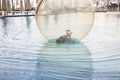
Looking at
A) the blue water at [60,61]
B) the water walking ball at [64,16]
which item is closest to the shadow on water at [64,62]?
the blue water at [60,61]

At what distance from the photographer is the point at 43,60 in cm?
485

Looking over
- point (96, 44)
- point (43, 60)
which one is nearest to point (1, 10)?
point (96, 44)

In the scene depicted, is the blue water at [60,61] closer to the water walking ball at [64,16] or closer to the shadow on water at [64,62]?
the shadow on water at [64,62]

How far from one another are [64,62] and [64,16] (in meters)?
1.42

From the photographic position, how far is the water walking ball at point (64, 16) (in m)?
5.75

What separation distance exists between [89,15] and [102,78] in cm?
243

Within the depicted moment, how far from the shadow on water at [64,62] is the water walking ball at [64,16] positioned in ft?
1.15

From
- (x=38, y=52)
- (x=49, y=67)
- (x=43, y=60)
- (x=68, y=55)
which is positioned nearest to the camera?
(x=49, y=67)

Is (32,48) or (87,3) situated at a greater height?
(87,3)

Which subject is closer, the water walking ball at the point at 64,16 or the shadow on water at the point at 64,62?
the shadow on water at the point at 64,62

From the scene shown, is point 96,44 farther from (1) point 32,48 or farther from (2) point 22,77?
(2) point 22,77

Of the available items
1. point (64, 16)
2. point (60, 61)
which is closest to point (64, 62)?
point (60, 61)

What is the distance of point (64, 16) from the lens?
19.0 feet

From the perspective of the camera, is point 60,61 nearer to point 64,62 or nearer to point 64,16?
point 64,62
